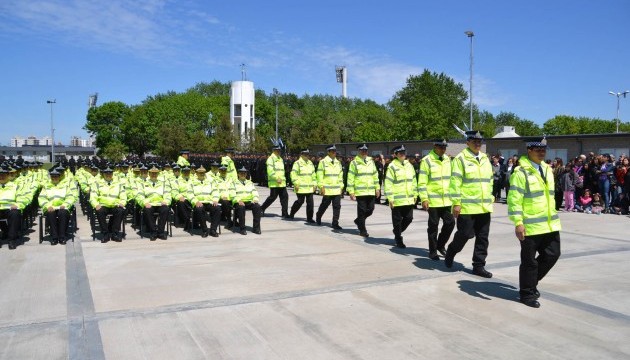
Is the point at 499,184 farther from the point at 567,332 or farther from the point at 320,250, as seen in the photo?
the point at 567,332

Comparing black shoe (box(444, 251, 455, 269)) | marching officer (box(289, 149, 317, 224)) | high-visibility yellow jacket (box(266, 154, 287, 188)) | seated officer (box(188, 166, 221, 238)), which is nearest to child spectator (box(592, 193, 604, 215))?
marching officer (box(289, 149, 317, 224))

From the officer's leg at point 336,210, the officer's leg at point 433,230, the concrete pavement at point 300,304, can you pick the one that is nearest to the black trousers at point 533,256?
the concrete pavement at point 300,304

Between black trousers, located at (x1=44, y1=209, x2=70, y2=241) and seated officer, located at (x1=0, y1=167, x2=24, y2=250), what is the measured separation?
0.55 m

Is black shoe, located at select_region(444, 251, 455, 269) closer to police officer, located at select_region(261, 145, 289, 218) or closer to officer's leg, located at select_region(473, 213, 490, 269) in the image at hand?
officer's leg, located at select_region(473, 213, 490, 269)

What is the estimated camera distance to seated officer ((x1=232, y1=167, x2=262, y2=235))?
1145 cm

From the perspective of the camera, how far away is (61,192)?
1032cm

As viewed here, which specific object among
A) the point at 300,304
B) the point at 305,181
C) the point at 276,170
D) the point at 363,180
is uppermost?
the point at 276,170

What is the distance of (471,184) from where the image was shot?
7.34m

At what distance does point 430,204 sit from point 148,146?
76.2m

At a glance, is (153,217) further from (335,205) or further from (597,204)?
(597,204)

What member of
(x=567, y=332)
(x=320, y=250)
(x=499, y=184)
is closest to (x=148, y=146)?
(x=499, y=184)

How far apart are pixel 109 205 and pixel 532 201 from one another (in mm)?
8229

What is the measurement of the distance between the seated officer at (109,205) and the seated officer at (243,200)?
2.43 meters

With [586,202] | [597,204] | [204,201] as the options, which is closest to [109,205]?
[204,201]
